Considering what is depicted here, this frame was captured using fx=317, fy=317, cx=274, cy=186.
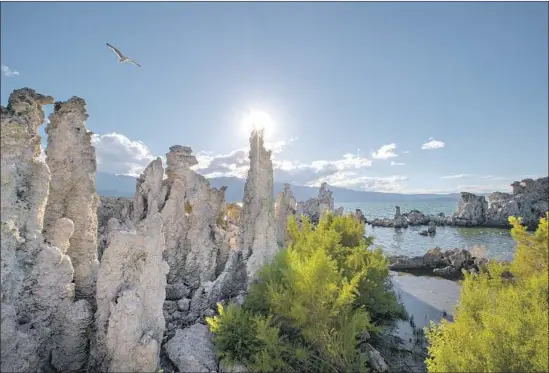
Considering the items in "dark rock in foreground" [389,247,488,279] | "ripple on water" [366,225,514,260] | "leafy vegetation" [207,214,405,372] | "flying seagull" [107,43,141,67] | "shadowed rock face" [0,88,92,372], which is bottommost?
"ripple on water" [366,225,514,260]

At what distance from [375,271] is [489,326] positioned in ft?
34.1

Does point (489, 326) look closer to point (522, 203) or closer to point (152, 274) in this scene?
point (152, 274)

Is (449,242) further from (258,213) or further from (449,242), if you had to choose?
(258,213)

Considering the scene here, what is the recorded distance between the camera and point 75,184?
416 inches

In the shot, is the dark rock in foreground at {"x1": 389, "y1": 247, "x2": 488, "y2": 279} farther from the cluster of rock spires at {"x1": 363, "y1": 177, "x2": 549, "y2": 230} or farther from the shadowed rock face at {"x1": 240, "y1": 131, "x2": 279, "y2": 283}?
the cluster of rock spires at {"x1": 363, "y1": 177, "x2": 549, "y2": 230}

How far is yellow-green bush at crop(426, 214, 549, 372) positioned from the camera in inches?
319

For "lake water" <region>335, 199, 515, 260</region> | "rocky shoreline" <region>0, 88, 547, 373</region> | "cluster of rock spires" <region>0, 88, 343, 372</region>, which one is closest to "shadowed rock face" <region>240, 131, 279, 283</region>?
"rocky shoreline" <region>0, 88, 547, 373</region>

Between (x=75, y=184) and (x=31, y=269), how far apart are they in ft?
11.0

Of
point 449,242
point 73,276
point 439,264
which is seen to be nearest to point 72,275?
point 73,276

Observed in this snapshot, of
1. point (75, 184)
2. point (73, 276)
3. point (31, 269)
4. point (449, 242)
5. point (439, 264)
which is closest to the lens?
point (31, 269)

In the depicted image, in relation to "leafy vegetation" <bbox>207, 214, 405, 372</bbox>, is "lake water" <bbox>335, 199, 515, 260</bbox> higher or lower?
lower

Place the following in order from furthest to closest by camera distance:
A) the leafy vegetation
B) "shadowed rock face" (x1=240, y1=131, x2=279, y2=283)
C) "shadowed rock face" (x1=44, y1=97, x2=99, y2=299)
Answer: "shadowed rock face" (x1=240, y1=131, x2=279, y2=283), the leafy vegetation, "shadowed rock face" (x1=44, y1=97, x2=99, y2=299)

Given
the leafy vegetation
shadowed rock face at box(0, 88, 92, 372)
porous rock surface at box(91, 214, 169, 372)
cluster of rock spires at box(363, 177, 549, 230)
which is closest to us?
shadowed rock face at box(0, 88, 92, 372)

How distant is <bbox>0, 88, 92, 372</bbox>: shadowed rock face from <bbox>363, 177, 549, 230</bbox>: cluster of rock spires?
8061 centimetres
